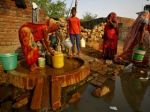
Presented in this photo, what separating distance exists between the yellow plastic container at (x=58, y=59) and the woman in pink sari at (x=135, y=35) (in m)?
4.32

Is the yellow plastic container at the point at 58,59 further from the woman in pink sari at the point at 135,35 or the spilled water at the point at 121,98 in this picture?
the woman in pink sari at the point at 135,35

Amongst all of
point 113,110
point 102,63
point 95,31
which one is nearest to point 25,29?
point 113,110

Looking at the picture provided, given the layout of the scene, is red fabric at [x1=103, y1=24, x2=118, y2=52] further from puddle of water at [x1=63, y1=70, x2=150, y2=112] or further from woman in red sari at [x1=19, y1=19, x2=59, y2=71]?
woman in red sari at [x1=19, y1=19, x2=59, y2=71]

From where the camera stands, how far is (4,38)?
7656mm

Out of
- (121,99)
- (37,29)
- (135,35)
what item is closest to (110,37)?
(135,35)

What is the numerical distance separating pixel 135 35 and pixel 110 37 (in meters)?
1.05

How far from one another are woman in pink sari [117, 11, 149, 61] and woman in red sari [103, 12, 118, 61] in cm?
45

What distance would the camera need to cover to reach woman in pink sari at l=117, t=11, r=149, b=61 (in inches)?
328

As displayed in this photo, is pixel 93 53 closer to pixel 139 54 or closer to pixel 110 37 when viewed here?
pixel 110 37

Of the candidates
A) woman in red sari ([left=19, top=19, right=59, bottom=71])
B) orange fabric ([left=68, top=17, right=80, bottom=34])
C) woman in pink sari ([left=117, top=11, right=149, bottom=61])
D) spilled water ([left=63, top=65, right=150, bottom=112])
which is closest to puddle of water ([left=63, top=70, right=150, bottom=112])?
spilled water ([left=63, top=65, right=150, bottom=112])

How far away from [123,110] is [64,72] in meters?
1.67

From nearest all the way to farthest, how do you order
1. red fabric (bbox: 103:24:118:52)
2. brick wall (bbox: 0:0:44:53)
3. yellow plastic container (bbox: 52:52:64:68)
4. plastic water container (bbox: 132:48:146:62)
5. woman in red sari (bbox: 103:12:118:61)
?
1. yellow plastic container (bbox: 52:52:64:68)
2. brick wall (bbox: 0:0:44:53)
3. plastic water container (bbox: 132:48:146:62)
4. woman in red sari (bbox: 103:12:118:61)
5. red fabric (bbox: 103:24:118:52)

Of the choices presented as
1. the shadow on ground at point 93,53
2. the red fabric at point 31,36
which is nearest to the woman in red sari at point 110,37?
the shadow on ground at point 93,53

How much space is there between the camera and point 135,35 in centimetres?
891
